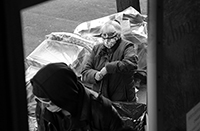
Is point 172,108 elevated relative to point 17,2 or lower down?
lower down

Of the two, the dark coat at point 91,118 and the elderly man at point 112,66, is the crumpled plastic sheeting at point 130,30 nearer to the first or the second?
the elderly man at point 112,66

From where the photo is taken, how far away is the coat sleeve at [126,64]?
18.0 ft

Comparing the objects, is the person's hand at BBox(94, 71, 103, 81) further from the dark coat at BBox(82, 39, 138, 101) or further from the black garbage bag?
the black garbage bag

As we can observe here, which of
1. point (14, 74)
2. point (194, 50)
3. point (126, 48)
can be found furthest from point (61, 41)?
point (14, 74)

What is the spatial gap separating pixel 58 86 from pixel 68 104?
18 centimetres

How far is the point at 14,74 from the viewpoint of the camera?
3.93 feet

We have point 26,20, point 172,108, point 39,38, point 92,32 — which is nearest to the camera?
point 172,108

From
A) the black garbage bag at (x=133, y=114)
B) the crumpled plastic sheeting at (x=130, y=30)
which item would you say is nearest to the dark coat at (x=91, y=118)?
the black garbage bag at (x=133, y=114)

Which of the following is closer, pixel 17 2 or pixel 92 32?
pixel 17 2

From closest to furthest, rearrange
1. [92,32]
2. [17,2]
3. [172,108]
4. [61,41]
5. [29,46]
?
[17,2] < [172,108] < [61,41] < [92,32] < [29,46]

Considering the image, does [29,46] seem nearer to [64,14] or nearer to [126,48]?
[64,14]

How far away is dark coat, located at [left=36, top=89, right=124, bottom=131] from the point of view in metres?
4.02

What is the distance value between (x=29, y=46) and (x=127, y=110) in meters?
5.08

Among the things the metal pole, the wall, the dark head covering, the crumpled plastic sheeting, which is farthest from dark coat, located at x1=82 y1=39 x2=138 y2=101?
→ the metal pole
